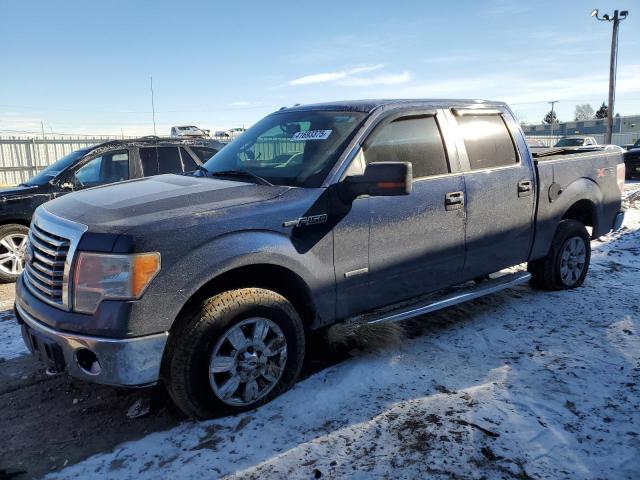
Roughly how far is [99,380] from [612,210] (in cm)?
544

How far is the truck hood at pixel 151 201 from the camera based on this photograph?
280 centimetres

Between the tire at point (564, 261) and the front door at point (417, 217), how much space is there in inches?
61.9

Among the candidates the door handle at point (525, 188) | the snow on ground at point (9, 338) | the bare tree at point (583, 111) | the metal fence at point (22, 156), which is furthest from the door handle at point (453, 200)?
the bare tree at point (583, 111)

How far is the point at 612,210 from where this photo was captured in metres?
5.66

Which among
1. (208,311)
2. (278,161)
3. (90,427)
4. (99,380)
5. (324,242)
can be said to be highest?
(278,161)

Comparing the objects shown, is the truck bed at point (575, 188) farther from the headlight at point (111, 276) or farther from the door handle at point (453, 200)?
the headlight at point (111, 276)

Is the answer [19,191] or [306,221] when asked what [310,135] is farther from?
[19,191]

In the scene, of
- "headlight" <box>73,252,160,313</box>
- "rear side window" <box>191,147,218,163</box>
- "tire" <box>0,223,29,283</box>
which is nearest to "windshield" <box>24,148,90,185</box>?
"tire" <box>0,223,29,283</box>

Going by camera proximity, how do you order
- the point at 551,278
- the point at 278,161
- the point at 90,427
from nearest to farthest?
the point at 90,427 < the point at 278,161 < the point at 551,278

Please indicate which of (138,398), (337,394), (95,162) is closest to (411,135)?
(337,394)

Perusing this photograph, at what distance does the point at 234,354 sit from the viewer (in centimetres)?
300

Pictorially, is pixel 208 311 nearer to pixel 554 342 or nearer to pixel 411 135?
pixel 411 135

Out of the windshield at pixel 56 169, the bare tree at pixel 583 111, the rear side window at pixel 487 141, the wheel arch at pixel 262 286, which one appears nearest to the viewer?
the wheel arch at pixel 262 286

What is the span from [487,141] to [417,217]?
48.6 inches
